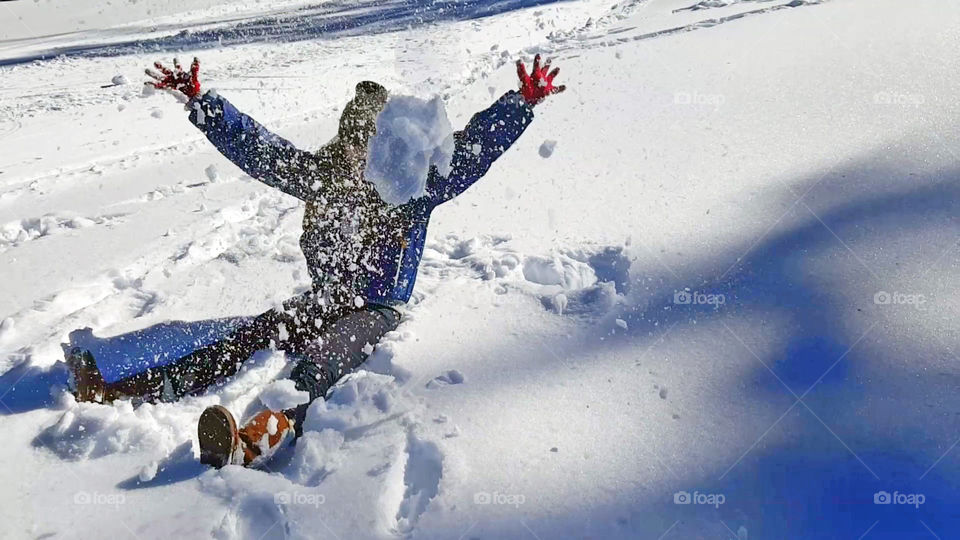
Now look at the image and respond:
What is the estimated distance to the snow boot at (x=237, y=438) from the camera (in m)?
2.12

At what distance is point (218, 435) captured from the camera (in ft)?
6.97

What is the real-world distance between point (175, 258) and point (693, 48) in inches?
188

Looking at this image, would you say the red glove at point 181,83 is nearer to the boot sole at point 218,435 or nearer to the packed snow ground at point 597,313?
the packed snow ground at point 597,313

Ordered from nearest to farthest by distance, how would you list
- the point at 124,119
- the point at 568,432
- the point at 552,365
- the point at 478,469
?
1. the point at 478,469
2. the point at 568,432
3. the point at 552,365
4. the point at 124,119

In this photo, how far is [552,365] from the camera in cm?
258

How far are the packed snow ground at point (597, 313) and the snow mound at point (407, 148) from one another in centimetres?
57

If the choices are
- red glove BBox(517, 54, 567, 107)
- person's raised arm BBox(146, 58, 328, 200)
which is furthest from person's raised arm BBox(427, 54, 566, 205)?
person's raised arm BBox(146, 58, 328, 200)

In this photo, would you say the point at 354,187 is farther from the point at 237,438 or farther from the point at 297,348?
the point at 237,438

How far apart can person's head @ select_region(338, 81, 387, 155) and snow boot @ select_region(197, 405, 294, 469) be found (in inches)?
44.5

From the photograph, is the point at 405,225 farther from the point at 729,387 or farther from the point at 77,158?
the point at 77,158

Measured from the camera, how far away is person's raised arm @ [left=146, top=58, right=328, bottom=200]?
9.62ft

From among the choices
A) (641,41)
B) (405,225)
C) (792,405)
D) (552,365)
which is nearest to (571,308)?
(552,365)

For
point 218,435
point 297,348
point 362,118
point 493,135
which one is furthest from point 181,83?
point 218,435

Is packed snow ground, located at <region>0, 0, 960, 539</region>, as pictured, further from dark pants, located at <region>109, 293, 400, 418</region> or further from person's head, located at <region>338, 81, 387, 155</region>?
person's head, located at <region>338, 81, 387, 155</region>
